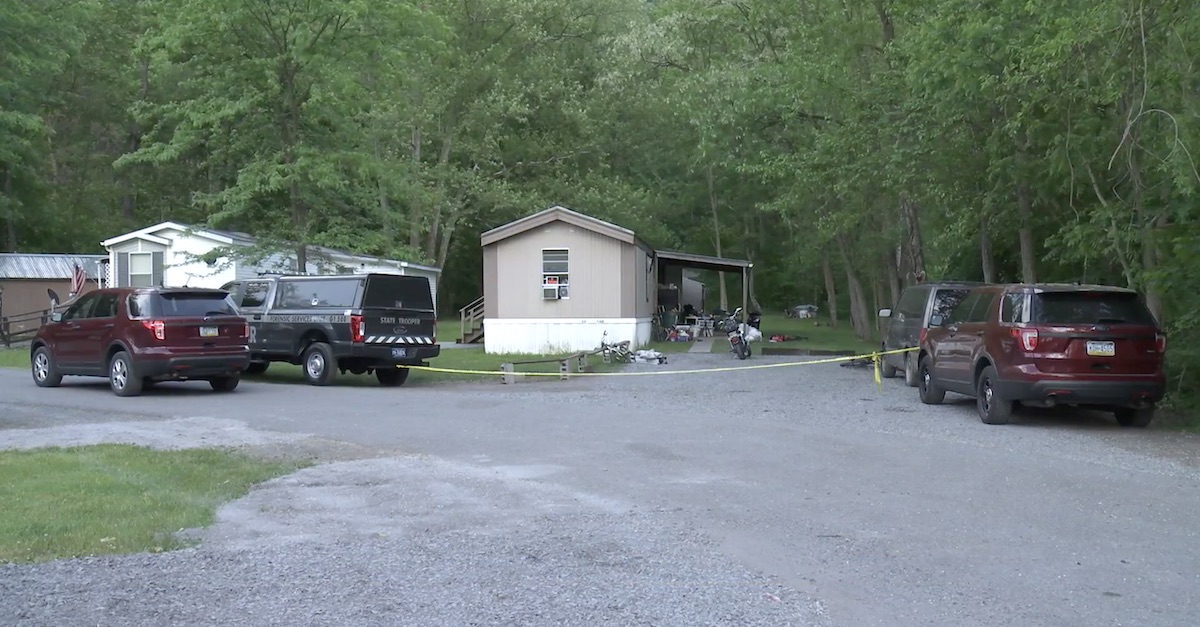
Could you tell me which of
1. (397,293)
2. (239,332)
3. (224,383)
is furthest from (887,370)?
(224,383)

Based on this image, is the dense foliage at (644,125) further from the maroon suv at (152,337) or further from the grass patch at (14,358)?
the maroon suv at (152,337)

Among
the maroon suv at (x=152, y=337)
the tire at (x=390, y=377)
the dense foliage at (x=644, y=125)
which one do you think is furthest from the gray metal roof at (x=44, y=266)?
the maroon suv at (x=152, y=337)

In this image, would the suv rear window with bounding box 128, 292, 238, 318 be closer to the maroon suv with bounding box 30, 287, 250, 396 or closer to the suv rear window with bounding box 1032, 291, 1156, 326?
the maroon suv with bounding box 30, 287, 250, 396

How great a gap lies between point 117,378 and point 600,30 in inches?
1213

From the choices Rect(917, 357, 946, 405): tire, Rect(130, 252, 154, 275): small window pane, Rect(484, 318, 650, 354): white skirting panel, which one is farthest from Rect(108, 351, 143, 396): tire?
Rect(130, 252, 154, 275): small window pane

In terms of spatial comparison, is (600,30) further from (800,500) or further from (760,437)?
(800,500)

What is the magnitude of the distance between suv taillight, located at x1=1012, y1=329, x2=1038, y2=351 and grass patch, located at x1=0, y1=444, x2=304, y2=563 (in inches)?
333

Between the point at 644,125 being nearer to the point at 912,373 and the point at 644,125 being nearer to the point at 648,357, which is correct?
the point at 648,357

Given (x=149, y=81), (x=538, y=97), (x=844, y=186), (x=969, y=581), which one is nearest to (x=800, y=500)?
(x=969, y=581)

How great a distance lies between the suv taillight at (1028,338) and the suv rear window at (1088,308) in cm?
17

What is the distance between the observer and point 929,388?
17.4 m

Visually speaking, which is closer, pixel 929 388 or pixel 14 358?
pixel 929 388

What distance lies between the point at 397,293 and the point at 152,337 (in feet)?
14.5

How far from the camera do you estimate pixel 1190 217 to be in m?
16.3
